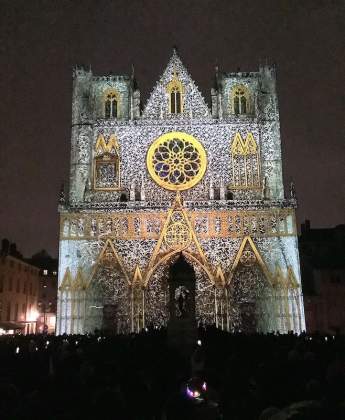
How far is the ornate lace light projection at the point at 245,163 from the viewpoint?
3478cm

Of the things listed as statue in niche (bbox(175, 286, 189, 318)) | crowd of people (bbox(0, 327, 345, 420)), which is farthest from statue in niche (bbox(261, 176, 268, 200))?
crowd of people (bbox(0, 327, 345, 420))

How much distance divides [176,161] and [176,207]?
4.24 meters

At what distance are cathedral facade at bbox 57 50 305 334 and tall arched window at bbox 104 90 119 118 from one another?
8 cm

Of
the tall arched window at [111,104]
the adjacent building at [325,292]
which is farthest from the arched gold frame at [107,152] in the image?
the adjacent building at [325,292]

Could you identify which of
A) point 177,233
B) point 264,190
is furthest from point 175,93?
point 177,233

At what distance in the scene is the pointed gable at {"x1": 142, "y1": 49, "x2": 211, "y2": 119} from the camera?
3588 cm

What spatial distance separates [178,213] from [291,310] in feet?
31.7

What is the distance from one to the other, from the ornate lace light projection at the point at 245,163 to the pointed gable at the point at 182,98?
3.28 meters

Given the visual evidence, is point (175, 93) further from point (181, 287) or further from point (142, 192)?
point (181, 287)

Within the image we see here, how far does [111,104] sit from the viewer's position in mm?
36688

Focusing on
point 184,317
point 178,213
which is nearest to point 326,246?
point 178,213

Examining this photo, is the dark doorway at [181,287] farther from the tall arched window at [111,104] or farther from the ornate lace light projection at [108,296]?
the tall arched window at [111,104]

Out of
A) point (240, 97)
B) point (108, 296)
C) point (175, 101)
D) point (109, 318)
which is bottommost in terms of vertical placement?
point (109, 318)

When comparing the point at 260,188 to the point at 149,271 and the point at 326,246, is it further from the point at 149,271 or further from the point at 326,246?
the point at 326,246
